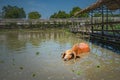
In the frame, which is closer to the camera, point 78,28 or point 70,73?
point 70,73

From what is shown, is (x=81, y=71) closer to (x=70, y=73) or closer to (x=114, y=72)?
(x=70, y=73)

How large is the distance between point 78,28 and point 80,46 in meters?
24.9

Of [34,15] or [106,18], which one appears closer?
[106,18]

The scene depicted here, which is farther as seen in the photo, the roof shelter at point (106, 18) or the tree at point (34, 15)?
the tree at point (34, 15)

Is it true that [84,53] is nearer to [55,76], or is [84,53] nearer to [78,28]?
[55,76]

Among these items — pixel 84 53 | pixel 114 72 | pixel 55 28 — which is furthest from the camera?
pixel 55 28

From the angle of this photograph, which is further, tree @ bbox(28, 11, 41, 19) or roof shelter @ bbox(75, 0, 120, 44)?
tree @ bbox(28, 11, 41, 19)

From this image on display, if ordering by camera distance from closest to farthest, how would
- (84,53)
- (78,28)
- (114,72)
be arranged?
(114,72) → (84,53) → (78,28)

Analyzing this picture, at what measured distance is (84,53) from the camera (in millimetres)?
15406

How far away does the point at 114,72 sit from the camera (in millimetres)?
10164

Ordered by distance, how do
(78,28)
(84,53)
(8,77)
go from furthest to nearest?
(78,28) → (84,53) → (8,77)

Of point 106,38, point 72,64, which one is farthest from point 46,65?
point 106,38

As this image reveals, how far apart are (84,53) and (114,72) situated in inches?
209

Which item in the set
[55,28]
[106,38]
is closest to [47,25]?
[55,28]
